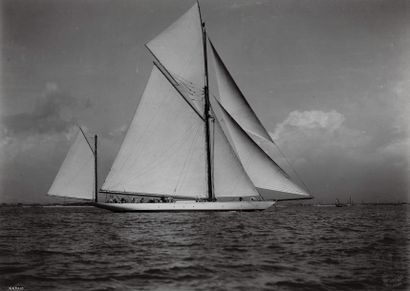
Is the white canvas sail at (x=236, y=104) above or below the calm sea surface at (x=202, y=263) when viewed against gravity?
above

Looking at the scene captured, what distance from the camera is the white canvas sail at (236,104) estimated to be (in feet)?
147

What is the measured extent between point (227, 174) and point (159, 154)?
6.99 metres

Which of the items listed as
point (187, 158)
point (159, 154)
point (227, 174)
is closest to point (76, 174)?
point (159, 154)

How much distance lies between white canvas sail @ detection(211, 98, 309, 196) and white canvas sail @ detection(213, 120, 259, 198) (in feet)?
2.43

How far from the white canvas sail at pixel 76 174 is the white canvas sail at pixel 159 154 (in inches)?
1174

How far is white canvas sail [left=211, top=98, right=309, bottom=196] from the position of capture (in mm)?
44438

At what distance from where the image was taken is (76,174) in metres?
76.4

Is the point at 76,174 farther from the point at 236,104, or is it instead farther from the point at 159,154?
the point at 236,104

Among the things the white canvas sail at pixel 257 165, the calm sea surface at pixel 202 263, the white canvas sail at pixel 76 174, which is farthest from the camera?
the white canvas sail at pixel 76 174

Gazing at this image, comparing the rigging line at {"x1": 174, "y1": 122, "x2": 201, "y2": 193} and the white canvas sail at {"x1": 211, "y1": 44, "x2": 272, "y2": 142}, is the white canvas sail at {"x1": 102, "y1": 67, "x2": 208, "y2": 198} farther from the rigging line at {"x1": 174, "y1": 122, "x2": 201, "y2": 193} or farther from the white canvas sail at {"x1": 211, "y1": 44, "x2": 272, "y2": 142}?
the white canvas sail at {"x1": 211, "y1": 44, "x2": 272, "y2": 142}

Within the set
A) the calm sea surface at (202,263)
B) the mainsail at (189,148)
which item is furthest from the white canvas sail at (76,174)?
the calm sea surface at (202,263)

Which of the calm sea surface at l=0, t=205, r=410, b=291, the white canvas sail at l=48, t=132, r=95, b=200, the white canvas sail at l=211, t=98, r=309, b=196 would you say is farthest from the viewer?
the white canvas sail at l=48, t=132, r=95, b=200

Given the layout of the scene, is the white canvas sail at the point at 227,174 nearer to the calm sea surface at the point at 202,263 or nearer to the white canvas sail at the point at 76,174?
the calm sea surface at the point at 202,263

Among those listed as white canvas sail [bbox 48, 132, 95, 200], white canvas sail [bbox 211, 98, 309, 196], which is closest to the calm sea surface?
white canvas sail [bbox 211, 98, 309, 196]
